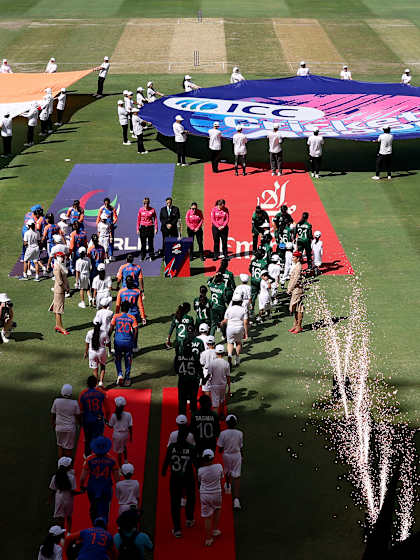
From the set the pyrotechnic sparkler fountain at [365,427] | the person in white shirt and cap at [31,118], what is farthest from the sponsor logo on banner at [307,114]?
the pyrotechnic sparkler fountain at [365,427]

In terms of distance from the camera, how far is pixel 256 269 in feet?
59.3

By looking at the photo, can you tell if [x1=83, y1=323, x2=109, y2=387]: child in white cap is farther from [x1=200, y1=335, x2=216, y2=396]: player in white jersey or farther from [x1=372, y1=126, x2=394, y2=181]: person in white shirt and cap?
[x1=372, y1=126, x2=394, y2=181]: person in white shirt and cap

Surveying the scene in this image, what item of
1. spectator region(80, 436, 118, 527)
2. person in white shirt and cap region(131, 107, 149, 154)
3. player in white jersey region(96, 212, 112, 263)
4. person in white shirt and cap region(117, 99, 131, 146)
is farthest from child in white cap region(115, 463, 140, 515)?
person in white shirt and cap region(117, 99, 131, 146)

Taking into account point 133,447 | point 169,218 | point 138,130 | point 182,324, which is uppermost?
point 182,324

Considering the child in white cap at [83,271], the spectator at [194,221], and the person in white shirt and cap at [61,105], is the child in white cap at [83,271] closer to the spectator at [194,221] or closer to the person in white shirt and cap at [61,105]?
the spectator at [194,221]

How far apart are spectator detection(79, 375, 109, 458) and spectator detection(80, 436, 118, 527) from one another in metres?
1.42

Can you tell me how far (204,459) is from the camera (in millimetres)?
11086

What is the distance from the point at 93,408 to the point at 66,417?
431 mm

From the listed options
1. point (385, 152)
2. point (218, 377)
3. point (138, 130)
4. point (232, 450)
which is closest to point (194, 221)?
point (218, 377)

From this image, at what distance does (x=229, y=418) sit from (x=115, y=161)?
19454 mm

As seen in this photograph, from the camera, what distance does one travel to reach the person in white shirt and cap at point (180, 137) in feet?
93.8

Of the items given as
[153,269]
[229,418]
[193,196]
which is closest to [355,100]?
[193,196]

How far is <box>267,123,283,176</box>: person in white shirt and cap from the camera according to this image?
27469 mm

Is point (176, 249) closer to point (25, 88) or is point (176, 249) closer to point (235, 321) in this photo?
point (235, 321)
